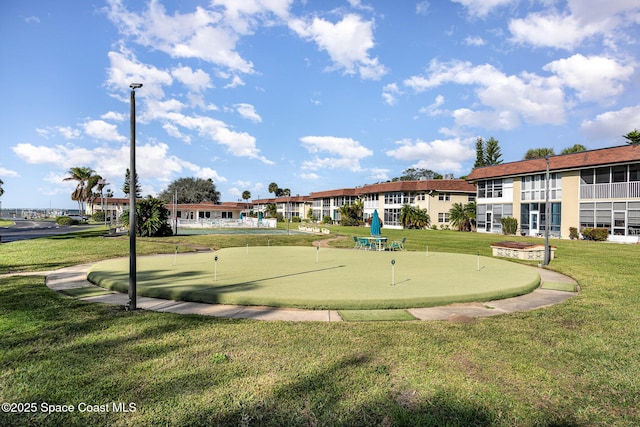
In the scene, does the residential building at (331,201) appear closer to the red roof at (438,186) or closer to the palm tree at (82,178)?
the red roof at (438,186)

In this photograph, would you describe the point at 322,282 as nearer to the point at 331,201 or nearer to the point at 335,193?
the point at 335,193

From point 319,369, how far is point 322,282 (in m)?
5.62

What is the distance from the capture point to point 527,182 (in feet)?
118

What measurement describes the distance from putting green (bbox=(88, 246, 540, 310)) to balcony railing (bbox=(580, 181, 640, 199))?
70.8 feet

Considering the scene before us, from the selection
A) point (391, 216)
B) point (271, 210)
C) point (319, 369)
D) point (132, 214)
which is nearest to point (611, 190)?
point (391, 216)

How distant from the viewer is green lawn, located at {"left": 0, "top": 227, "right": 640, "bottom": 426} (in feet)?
11.9

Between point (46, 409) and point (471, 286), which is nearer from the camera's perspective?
point (46, 409)

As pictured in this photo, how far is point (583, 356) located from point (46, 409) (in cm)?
694

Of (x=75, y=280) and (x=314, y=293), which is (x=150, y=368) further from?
(x=75, y=280)

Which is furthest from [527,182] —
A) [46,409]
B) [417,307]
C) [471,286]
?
[46,409]

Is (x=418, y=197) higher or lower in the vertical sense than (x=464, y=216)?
higher

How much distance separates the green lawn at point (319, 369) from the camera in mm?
3615

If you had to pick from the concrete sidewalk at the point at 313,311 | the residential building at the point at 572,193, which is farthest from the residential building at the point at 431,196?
the concrete sidewalk at the point at 313,311

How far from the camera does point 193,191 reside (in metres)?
97.8
